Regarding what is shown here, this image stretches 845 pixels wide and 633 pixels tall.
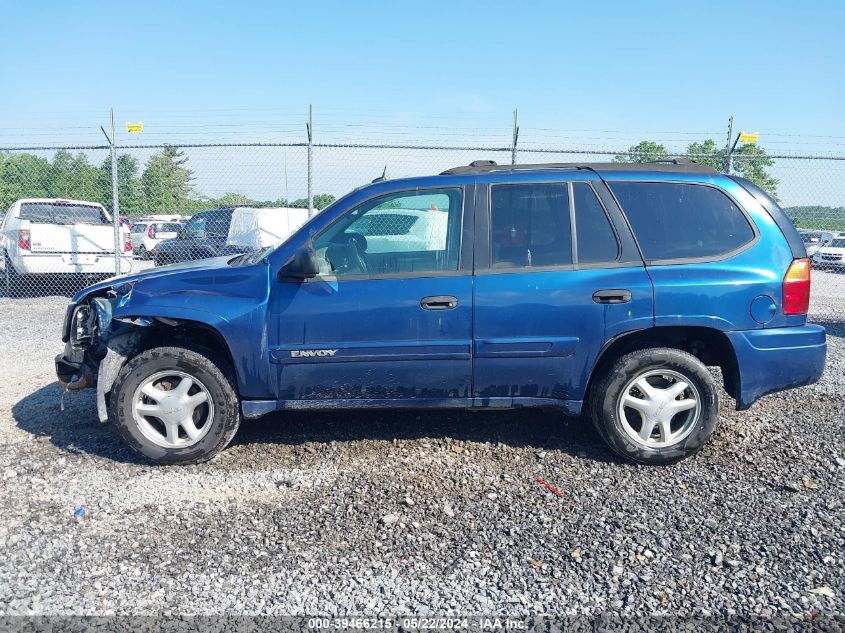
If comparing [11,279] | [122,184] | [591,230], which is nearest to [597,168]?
[591,230]

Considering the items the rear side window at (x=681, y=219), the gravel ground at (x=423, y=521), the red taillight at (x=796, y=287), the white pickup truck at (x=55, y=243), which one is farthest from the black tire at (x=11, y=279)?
the red taillight at (x=796, y=287)

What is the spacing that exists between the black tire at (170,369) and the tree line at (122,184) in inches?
258

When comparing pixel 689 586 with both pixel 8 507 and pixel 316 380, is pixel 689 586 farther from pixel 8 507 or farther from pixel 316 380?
pixel 8 507

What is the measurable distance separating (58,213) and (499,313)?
981 centimetres

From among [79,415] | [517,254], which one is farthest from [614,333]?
[79,415]

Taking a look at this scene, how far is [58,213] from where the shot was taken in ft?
35.6

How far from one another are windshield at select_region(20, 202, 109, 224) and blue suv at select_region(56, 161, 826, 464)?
25.9 ft

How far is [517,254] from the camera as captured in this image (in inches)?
154

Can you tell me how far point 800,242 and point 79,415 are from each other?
5.13 metres

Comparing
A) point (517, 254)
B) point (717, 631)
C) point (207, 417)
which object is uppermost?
point (517, 254)

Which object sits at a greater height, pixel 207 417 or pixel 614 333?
pixel 614 333

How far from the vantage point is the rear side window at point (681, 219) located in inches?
153

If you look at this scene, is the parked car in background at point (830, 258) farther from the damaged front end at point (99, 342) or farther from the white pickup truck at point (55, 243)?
the damaged front end at point (99, 342)

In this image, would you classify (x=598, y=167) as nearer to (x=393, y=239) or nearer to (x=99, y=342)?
(x=393, y=239)
